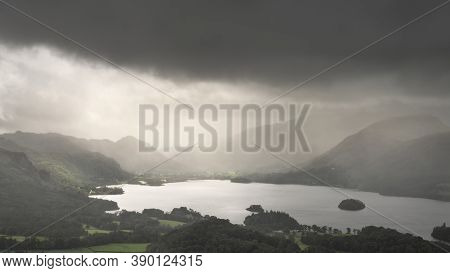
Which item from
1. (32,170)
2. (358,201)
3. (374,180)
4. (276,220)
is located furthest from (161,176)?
(374,180)

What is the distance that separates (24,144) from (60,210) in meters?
5.21

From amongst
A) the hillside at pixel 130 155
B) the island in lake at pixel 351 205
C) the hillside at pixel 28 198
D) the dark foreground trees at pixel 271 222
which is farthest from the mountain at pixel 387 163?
the hillside at pixel 28 198

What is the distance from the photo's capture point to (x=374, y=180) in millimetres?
15773

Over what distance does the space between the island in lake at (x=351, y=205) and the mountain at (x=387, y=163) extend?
1.08 m

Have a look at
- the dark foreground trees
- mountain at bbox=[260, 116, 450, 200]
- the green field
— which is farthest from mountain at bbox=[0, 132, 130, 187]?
mountain at bbox=[260, 116, 450, 200]

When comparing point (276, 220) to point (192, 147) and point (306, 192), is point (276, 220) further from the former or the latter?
point (192, 147)

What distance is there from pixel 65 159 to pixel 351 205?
11.8 meters

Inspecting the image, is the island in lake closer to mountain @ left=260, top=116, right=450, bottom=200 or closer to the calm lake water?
the calm lake water

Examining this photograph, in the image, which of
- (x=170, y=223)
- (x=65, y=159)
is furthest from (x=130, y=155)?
(x=65, y=159)

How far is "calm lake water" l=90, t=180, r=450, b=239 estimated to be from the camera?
43.1 feet

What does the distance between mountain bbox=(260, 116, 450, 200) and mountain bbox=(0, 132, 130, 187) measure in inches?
251

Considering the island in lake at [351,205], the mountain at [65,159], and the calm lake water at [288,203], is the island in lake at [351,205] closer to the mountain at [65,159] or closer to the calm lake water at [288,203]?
the calm lake water at [288,203]

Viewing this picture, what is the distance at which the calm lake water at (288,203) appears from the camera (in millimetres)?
13133

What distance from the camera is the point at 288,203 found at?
13828 millimetres
